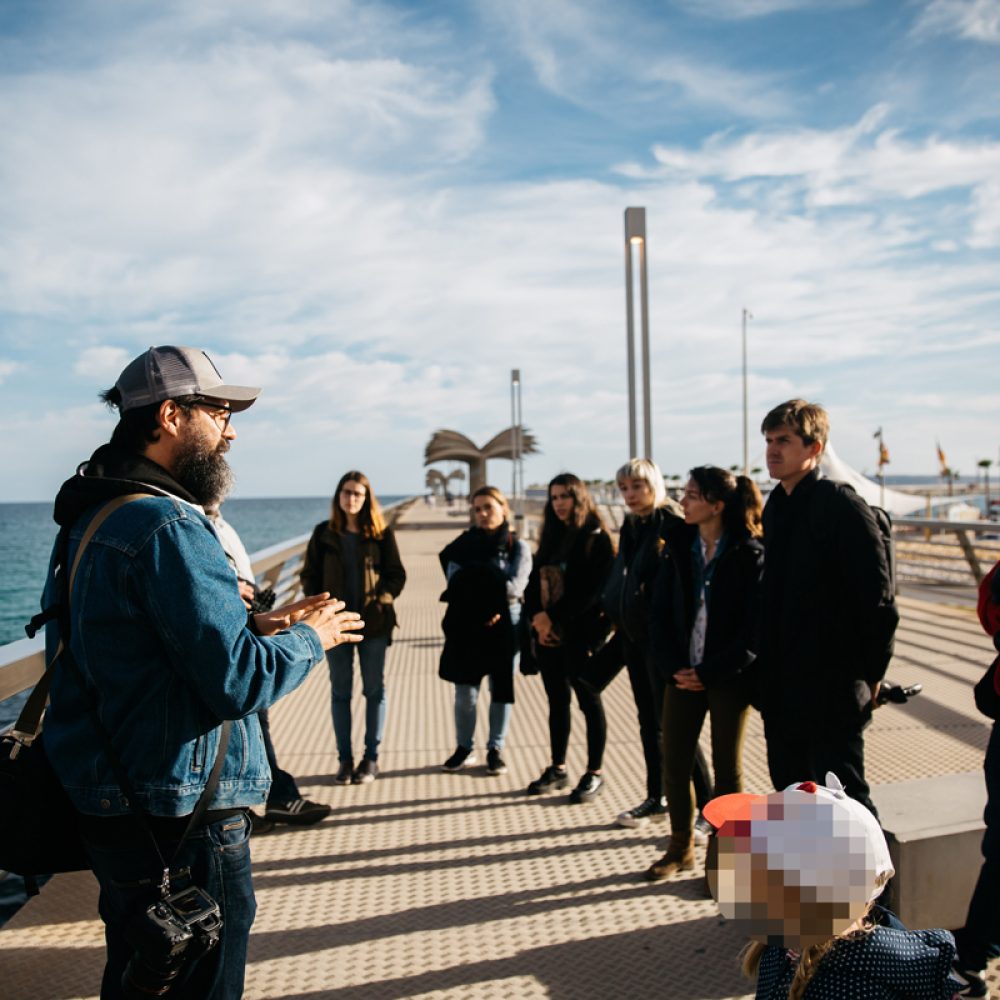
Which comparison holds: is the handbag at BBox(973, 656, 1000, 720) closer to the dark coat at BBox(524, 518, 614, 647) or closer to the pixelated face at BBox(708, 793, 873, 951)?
the pixelated face at BBox(708, 793, 873, 951)

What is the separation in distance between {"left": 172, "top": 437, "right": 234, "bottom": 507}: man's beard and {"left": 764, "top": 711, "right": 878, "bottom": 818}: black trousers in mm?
2164

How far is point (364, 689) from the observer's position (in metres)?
5.06

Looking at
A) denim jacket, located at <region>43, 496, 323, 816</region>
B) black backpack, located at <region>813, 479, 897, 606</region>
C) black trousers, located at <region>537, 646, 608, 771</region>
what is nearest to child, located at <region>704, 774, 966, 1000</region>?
denim jacket, located at <region>43, 496, 323, 816</region>

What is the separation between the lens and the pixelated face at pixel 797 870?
148 centimetres

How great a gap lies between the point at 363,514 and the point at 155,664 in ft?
11.3

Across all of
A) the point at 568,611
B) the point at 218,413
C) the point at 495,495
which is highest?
the point at 218,413

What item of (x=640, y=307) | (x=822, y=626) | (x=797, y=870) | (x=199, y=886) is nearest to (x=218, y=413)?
(x=199, y=886)

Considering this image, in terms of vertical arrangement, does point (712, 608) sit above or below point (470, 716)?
above

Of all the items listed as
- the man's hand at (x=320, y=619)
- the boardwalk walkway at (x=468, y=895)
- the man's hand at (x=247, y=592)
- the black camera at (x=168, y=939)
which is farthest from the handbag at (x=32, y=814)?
the man's hand at (x=247, y=592)

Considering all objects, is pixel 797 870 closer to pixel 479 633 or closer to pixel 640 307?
pixel 479 633

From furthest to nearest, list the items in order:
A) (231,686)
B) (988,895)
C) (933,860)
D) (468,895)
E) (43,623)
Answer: (468,895), (933,860), (988,895), (43,623), (231,686)

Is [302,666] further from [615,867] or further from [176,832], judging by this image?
[615,867]

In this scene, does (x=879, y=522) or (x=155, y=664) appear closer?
(x=155, y=664)

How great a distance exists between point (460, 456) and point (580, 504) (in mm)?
32389
